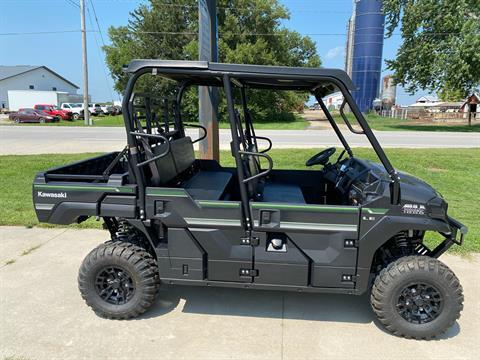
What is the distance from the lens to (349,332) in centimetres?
296

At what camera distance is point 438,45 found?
23844 mm

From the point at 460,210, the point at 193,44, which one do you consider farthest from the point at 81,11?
the point at 460,210

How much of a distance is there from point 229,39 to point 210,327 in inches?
1114

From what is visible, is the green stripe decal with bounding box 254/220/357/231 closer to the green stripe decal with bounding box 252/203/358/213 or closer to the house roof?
the green stripe decal with bounding box 252/203/358/213

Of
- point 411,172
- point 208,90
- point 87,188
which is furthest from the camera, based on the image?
point 411,172

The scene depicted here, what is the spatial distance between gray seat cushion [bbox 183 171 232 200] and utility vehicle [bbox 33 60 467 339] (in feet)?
0.21

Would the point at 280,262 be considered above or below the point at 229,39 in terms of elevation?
below

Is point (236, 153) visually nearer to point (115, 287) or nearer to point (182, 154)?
point (182, 154)

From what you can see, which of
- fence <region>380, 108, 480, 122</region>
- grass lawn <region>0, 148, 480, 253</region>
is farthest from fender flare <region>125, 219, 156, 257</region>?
fence <region>380, 108, 480, 122</region>

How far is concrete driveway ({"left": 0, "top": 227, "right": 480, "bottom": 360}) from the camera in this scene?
8.84ft

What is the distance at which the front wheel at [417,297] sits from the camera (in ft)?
9.13

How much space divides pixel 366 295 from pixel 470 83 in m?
24.9

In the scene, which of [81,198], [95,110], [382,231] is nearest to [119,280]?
[81,198]

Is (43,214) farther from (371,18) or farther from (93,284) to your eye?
(371,18)
